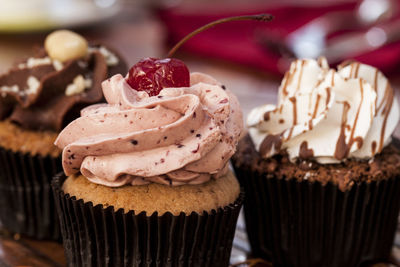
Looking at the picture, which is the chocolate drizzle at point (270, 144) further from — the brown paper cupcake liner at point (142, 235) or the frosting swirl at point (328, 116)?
the brown paper cupcake liner at point (142, 235)

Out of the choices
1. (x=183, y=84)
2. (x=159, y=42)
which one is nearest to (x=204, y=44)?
(x=159, y=42)

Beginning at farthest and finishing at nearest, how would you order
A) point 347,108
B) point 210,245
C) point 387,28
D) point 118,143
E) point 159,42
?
point 159,42 → point 387,28 → point 347,108 → point 210,245 → point 118,143

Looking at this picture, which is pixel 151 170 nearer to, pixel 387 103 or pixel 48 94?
pixel 48 94

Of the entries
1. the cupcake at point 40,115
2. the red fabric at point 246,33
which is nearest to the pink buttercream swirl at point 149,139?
the cupcake at point 40,115

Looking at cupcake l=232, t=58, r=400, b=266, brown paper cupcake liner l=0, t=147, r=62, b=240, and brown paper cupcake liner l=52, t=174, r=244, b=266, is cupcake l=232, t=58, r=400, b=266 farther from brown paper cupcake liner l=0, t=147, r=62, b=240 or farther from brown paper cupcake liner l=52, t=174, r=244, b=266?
brown paper cupcake liner l=0, t=147, r=62, b=240

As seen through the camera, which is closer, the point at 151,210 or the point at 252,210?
the point at 151,210

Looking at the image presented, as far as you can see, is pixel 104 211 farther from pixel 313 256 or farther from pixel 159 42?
pixel 159 42
